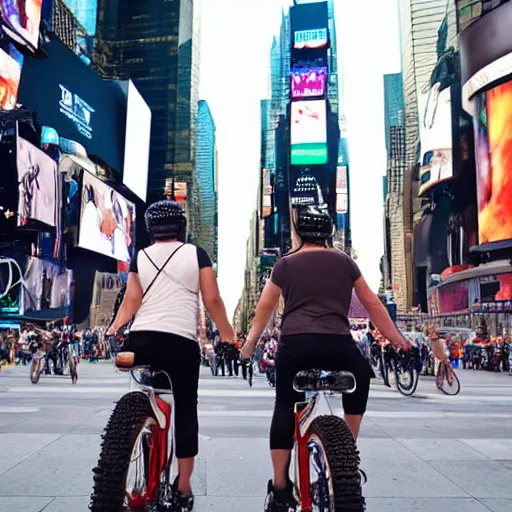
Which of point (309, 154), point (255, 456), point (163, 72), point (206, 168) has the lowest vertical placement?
point (255, 456)

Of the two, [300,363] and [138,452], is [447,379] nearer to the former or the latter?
[300,363]

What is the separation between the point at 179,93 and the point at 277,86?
5930 centimetres

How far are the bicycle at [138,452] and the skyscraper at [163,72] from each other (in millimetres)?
117866

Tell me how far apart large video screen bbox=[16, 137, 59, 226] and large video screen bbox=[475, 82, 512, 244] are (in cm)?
3397

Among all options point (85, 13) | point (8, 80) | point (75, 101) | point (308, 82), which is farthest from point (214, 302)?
point (308, 82)

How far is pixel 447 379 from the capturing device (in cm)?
1291

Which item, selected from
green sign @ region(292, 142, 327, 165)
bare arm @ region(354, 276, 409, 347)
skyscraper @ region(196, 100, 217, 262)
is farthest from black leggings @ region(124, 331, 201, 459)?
skyscraper @ region(196, 100, 217, 262)

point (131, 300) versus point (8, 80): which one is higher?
point (8, 80)

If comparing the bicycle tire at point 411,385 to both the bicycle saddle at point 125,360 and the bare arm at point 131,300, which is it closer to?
the bare arm at point 131,300

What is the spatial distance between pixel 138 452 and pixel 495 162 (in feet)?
168

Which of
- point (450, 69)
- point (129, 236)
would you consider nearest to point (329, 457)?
point (129, 236)

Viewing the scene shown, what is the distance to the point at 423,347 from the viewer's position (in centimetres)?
2342

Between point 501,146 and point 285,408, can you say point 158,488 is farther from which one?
point 501,146

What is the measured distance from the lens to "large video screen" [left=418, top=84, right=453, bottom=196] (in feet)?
202
